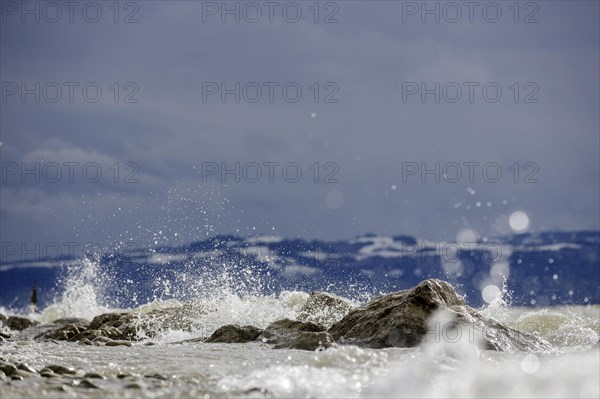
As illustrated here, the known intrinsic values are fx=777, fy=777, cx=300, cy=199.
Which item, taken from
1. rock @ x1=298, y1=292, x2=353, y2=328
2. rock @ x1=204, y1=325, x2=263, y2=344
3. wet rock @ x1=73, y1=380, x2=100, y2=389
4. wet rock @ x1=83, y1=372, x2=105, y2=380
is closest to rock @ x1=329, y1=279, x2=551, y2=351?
rock @ x1=204, y1=325, x2=263, y2=344

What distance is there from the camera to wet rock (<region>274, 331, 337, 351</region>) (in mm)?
7539

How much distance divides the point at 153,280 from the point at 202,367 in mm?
10669

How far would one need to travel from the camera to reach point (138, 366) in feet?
21.7

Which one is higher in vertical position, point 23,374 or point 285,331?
point 23,374

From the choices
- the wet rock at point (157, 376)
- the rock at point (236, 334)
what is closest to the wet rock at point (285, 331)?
the rock at point (236, 334)

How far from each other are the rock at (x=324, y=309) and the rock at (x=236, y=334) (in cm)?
186

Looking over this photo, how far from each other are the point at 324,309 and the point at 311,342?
12.6 ft

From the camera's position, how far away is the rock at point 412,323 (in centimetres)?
829

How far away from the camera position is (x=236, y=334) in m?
9.41

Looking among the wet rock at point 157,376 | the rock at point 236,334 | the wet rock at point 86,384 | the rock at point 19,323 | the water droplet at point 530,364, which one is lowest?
the rock at point 19,323

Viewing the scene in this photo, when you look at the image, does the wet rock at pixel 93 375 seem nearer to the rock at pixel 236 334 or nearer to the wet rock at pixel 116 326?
the rock at pixel 236 334

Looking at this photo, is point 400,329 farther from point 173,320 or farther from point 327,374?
point 173,320

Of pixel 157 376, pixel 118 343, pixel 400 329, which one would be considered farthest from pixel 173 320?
pixel 157 376

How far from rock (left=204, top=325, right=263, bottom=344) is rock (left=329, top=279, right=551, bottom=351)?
0.99 m
